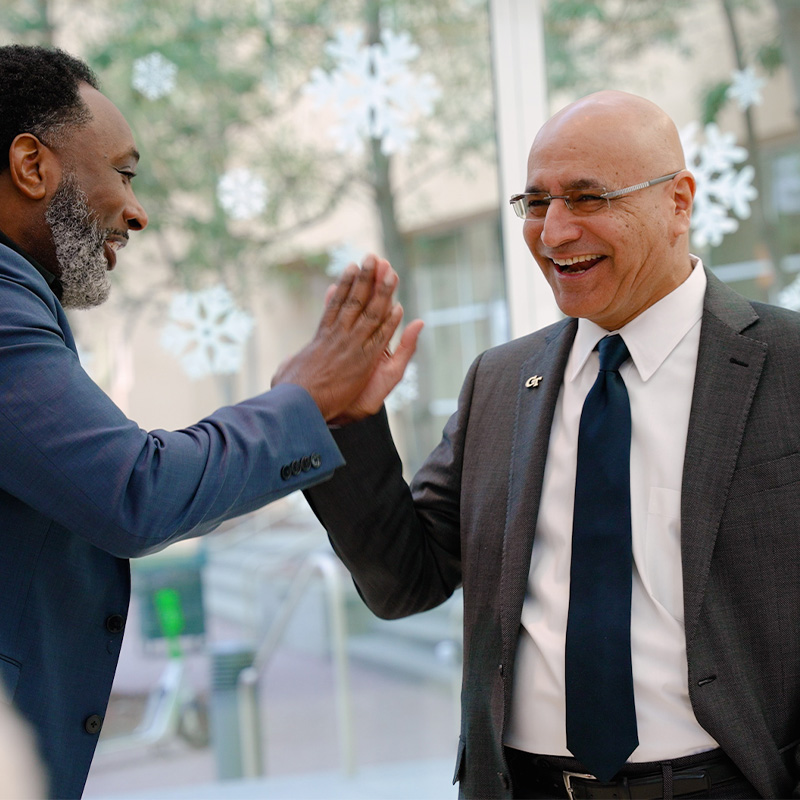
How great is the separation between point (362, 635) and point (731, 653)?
251 cm

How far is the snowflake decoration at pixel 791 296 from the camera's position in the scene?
3.08 meters

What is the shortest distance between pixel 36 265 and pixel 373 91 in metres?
1.87

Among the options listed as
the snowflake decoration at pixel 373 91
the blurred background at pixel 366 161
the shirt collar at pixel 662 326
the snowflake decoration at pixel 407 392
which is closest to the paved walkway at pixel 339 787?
the blurred background at pixel 366 161

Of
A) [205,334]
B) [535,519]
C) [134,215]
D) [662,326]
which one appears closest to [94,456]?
[134,215]

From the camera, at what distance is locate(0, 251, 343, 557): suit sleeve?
1245 millimetres

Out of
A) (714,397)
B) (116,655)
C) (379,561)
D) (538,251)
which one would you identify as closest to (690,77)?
(538,251)

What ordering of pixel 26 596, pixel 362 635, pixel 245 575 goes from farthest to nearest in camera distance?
pixel 362 635 < pixel 245 575 < pixel 26 596

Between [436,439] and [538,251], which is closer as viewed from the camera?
[538,251]

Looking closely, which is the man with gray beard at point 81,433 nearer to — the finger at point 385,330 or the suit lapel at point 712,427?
the finger at point 385,330

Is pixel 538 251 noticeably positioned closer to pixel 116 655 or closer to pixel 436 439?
pixel 116 655

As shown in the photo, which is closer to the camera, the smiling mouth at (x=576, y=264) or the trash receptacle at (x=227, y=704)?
the smiling mouth at (x=576, y=264)

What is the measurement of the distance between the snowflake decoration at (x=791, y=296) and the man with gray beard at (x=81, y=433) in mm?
1974

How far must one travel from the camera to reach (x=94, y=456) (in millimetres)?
1255

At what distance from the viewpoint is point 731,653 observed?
1419mm
